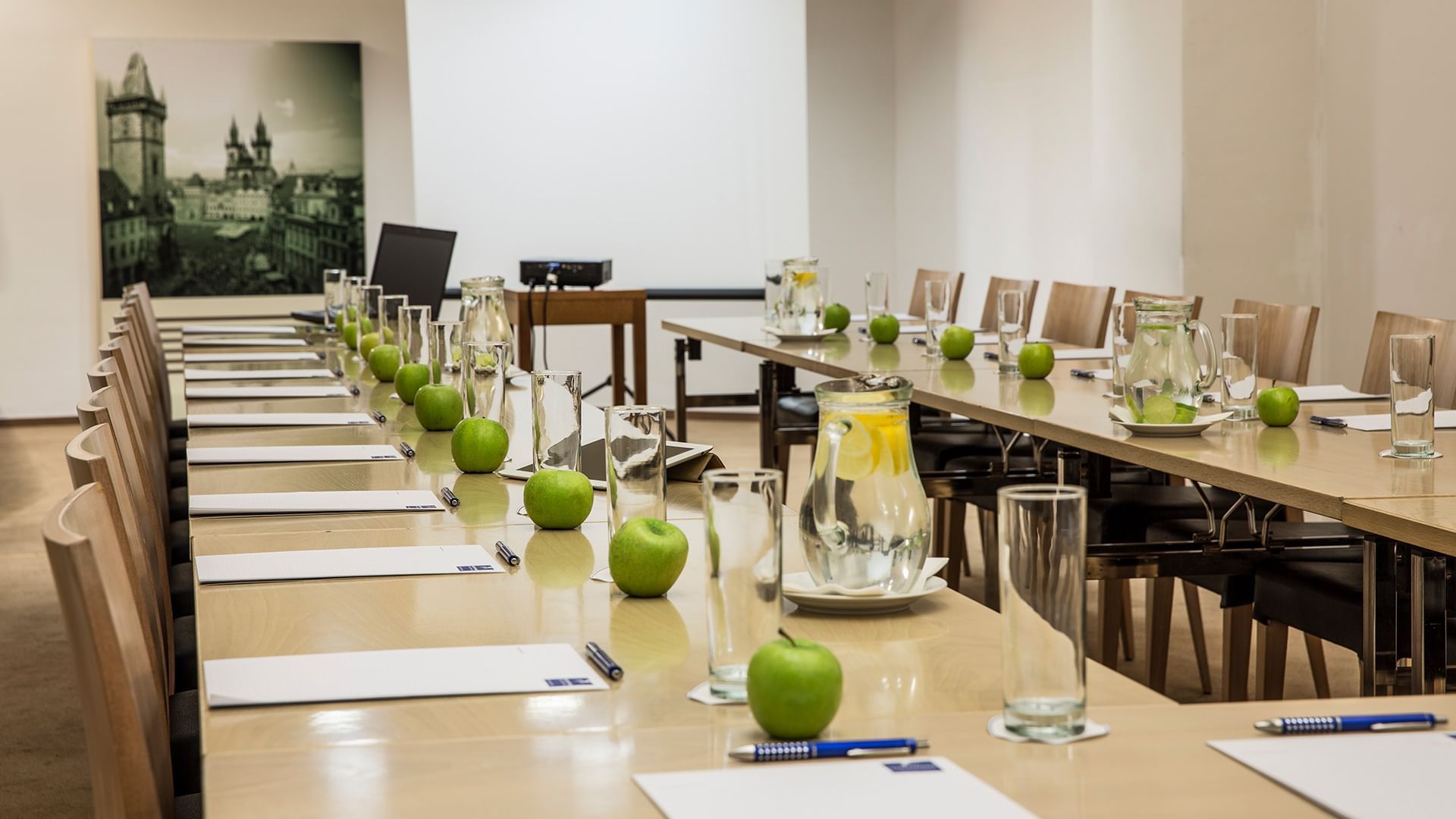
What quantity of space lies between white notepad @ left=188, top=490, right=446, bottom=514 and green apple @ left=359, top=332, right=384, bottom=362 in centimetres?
201

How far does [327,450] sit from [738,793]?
181cm

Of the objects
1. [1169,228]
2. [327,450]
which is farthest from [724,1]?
[327,450]

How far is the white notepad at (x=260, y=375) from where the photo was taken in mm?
3969

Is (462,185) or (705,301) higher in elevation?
(462,185)

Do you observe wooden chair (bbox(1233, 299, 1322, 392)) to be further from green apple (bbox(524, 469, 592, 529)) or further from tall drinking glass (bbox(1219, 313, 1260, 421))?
green apple (bbox(524, 469, 592, 529))

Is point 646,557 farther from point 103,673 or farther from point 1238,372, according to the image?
point 1238,372

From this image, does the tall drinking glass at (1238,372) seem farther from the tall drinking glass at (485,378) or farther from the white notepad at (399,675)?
the white notepad at (399,675)

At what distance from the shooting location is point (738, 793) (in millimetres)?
969

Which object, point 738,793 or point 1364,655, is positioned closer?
point 738,793

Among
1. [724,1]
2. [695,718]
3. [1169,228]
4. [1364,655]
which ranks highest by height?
[724,1]

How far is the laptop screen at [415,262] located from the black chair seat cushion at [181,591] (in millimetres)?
2759

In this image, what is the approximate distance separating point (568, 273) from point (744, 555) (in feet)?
18.7

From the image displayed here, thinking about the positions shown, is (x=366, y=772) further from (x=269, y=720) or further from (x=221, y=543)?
(x=221, y=543)

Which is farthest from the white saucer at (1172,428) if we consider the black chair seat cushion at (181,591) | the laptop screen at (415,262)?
the laptop screen at (415,262)
